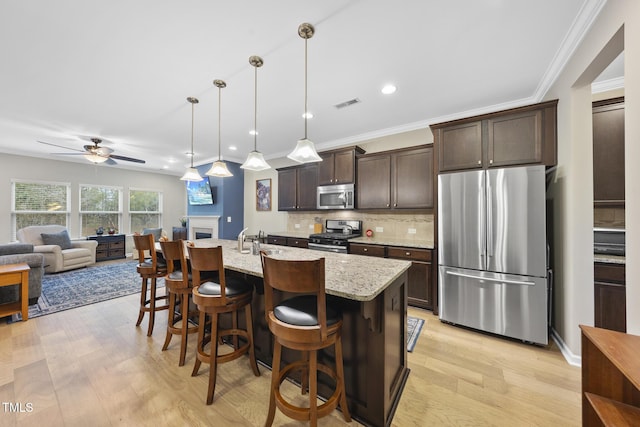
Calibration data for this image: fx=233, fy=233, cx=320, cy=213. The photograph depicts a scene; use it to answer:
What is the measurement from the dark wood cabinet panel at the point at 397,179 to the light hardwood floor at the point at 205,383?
6.01ft

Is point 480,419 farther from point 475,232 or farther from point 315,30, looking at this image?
point 315,30

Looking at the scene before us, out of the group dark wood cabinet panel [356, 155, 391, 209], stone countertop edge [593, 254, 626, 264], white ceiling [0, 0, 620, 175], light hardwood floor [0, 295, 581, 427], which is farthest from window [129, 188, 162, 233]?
stone countertop edge [593, 254, 626, 264]

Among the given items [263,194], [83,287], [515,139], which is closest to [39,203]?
[83,287]

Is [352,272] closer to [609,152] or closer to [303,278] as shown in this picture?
[303,278]

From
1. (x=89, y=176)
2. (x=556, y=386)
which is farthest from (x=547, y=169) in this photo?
(x=89, y=176)

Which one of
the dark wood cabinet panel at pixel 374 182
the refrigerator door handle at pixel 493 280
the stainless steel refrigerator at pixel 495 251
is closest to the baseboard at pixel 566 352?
the stainless steel refrigerator at pixel 495 251

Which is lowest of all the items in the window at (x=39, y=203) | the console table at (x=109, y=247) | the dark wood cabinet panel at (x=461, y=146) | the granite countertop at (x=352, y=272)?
the console table at (x=109, y=247)

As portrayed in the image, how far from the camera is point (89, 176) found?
20.4 feet

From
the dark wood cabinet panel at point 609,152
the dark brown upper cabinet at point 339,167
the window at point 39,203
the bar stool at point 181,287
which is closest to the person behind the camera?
the bar stool at point 181,287

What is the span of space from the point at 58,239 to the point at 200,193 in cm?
303

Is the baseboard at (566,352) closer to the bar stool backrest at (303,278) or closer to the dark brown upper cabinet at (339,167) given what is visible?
the bar stool backrest at (303,278)

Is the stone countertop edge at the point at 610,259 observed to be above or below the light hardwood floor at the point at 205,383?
above

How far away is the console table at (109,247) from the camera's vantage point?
20.0 feet

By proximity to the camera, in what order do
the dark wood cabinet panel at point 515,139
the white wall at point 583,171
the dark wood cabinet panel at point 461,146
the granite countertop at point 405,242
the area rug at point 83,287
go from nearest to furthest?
the white wall at point 583,171 → the dark wood cabinet panel at point 515,139 → the dark wood cabinet panel at point 461,146 → the granite countertop at point 405,242 → the area rug at point 83,287
